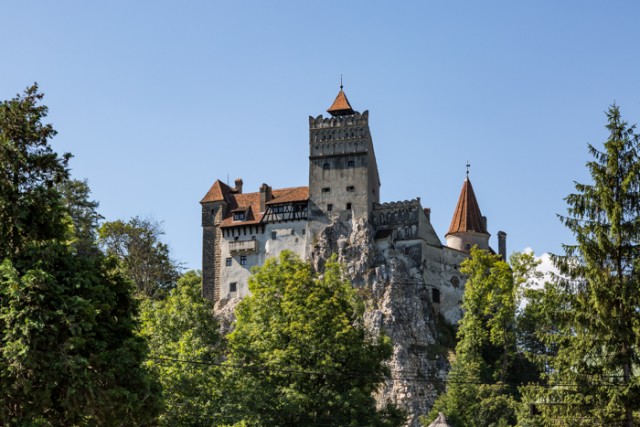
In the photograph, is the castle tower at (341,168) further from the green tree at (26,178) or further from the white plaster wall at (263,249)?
the green tree at (26,178)

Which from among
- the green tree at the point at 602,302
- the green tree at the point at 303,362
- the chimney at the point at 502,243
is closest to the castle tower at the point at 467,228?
the chimney at the point at 502,243

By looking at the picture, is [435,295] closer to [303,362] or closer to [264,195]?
[264,195]

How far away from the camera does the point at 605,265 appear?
1232 inches

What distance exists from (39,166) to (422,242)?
55.8 metres

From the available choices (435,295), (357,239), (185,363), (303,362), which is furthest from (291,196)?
(185,363)

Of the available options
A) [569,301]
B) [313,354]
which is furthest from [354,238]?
[569,301]

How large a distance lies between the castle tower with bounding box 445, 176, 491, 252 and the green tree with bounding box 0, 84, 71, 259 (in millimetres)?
61019

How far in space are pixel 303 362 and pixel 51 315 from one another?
23297mm

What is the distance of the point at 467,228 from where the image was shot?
88.3 m

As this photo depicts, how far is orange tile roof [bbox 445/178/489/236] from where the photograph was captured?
8869 centimetres

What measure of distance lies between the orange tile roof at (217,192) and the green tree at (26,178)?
59.2 m

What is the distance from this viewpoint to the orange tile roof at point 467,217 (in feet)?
291

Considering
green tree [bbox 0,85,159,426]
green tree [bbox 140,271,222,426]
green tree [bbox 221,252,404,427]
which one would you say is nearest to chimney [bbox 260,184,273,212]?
green tree [bbox 140,271,222,426]

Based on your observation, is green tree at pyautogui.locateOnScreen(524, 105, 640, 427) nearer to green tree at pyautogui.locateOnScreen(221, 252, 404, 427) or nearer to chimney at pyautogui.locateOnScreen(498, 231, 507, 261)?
green tree at pyautogui.locateOnScreen(221, 252, 404, 427)
